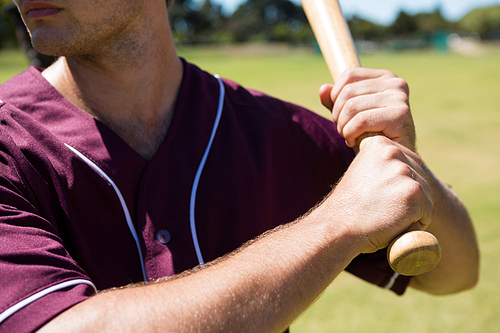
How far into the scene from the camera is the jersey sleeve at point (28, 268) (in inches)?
37.0

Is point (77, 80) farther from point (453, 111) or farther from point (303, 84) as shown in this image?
point (303, 84)

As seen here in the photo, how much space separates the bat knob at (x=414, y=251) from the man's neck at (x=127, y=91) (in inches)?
32.0

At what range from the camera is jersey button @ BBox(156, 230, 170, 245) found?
1.36 meters

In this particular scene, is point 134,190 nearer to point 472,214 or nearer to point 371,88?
point 371,88

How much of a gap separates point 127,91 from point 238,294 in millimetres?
893

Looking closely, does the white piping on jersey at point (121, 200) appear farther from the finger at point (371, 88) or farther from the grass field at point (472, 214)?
the grass field at point (472, 214)

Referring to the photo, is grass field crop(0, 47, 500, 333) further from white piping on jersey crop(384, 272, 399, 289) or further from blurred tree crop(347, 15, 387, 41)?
blurred tree crop(347, 15, 387, 41)

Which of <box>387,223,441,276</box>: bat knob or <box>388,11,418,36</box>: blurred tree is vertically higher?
<box>387,223,441,276</box>: bat knob

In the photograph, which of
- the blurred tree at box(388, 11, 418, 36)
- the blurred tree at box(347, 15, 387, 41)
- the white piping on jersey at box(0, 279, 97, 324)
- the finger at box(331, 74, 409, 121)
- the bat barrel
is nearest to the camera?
the white piping on jersey at box(0, 279, 97, 324)

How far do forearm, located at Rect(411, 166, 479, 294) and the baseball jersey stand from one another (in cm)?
16

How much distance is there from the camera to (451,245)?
5.66 feet

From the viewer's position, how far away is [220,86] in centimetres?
177

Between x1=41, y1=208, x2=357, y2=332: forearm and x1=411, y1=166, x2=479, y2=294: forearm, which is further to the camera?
x1=411, y1=166, x2=479, y2=294: forearm

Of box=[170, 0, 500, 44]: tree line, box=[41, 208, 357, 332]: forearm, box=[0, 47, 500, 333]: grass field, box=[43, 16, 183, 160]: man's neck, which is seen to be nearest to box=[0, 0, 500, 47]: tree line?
box=[170, 0, 500, 44]: tree line
